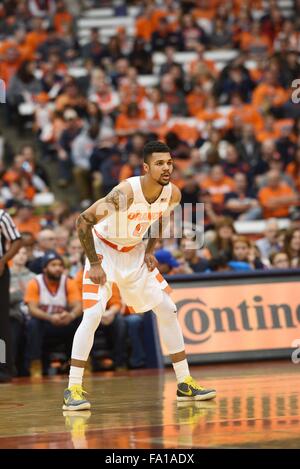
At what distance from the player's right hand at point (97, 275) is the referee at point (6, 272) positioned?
279 cm

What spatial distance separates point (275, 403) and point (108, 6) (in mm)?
18268

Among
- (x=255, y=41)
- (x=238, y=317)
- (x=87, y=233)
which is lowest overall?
(x=238, y=317)

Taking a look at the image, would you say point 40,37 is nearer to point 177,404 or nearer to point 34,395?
point 34,395

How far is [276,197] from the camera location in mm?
18969

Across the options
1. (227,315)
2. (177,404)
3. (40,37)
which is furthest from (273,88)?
(177,404)

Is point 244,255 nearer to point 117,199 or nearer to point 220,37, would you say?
point 117,199

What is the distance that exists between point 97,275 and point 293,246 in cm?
696

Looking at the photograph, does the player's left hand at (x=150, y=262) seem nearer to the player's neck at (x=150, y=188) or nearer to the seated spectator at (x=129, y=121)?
the player's neck at (x=150, y=188)

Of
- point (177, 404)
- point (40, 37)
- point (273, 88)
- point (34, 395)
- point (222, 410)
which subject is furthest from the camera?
point (40, 37)

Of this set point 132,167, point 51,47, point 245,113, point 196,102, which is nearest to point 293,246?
point 132,167

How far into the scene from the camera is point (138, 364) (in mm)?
14484

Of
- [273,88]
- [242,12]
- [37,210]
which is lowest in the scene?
[37,210]

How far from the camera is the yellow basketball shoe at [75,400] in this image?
9.51 meters

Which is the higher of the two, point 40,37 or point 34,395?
point 40,37
